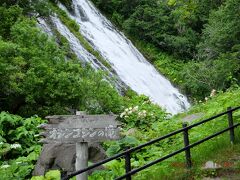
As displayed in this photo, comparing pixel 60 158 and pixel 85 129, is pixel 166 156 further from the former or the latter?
pixel 60 158

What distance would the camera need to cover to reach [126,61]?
28578mm

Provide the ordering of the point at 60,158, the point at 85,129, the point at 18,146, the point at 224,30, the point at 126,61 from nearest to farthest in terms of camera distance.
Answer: the point at 85,129
the point at 60,158
the point at 18,146
the point at 224,30
the point at 126,61

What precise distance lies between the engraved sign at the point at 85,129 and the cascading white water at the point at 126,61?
1880cm

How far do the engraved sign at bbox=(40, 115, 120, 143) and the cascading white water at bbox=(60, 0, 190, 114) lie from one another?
18.8 meters

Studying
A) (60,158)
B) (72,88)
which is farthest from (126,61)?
(60,158)

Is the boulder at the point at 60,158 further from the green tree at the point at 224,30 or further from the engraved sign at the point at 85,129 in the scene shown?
the green tree at the point at 224,30

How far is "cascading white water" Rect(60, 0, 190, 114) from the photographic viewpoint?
26.1m

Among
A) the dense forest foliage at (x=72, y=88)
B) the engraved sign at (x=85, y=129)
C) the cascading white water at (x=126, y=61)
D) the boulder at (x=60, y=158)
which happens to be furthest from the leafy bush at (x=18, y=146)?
the cascading white water at (x=126, y=61)

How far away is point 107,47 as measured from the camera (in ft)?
92.6

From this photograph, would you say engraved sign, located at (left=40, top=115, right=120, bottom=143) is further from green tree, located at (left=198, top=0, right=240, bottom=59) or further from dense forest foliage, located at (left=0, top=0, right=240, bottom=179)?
green tree, located at (left=198, top=0, right=240, bottom=59)

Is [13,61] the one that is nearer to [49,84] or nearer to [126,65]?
[49,84]

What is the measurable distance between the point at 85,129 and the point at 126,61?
23.2m

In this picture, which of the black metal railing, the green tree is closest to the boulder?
the black metal railing

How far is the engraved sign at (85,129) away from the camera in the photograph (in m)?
5.54
